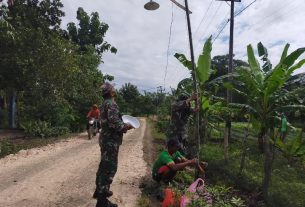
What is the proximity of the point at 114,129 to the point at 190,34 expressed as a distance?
2.64m

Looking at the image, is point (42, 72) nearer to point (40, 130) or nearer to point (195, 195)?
point (40, 130)

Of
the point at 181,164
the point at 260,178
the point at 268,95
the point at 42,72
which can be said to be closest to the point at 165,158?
the point at 181,164

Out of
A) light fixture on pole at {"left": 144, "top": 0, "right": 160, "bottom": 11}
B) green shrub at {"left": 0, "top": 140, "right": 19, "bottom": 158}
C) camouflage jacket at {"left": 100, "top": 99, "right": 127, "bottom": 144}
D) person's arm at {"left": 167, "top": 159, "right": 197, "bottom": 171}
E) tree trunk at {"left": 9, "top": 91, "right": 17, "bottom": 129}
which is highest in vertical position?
light fixture on pole at {"left": 144, "top": 0, "right": 160, "bottom": 11}

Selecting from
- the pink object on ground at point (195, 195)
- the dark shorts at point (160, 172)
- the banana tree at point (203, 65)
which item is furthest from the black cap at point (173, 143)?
the banana tree at point (203, 65)

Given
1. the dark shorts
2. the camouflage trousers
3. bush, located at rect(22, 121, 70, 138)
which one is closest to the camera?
the camouflage trousers

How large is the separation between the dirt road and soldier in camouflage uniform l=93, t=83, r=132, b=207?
0.54m

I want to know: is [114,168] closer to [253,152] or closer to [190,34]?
[190,34]

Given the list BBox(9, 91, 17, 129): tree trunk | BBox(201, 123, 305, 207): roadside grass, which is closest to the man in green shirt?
BBox(201, 123, 305, 207): roadside grass

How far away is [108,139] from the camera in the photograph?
6.38 meters

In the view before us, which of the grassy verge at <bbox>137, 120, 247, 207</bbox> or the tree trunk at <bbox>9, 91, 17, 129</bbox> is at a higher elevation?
the tree trunk at <bbox>9, 91, 17, 129</bbox>

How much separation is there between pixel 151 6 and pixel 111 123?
113 inches

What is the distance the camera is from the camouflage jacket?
622 centimetres

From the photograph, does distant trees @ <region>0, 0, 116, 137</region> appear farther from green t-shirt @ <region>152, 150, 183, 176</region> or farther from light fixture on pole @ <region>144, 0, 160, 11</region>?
green t-shirt @ <region>152, 150, 183, 176</region>

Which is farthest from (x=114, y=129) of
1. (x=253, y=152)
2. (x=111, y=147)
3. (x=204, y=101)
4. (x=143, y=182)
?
(x=253, y=152)
